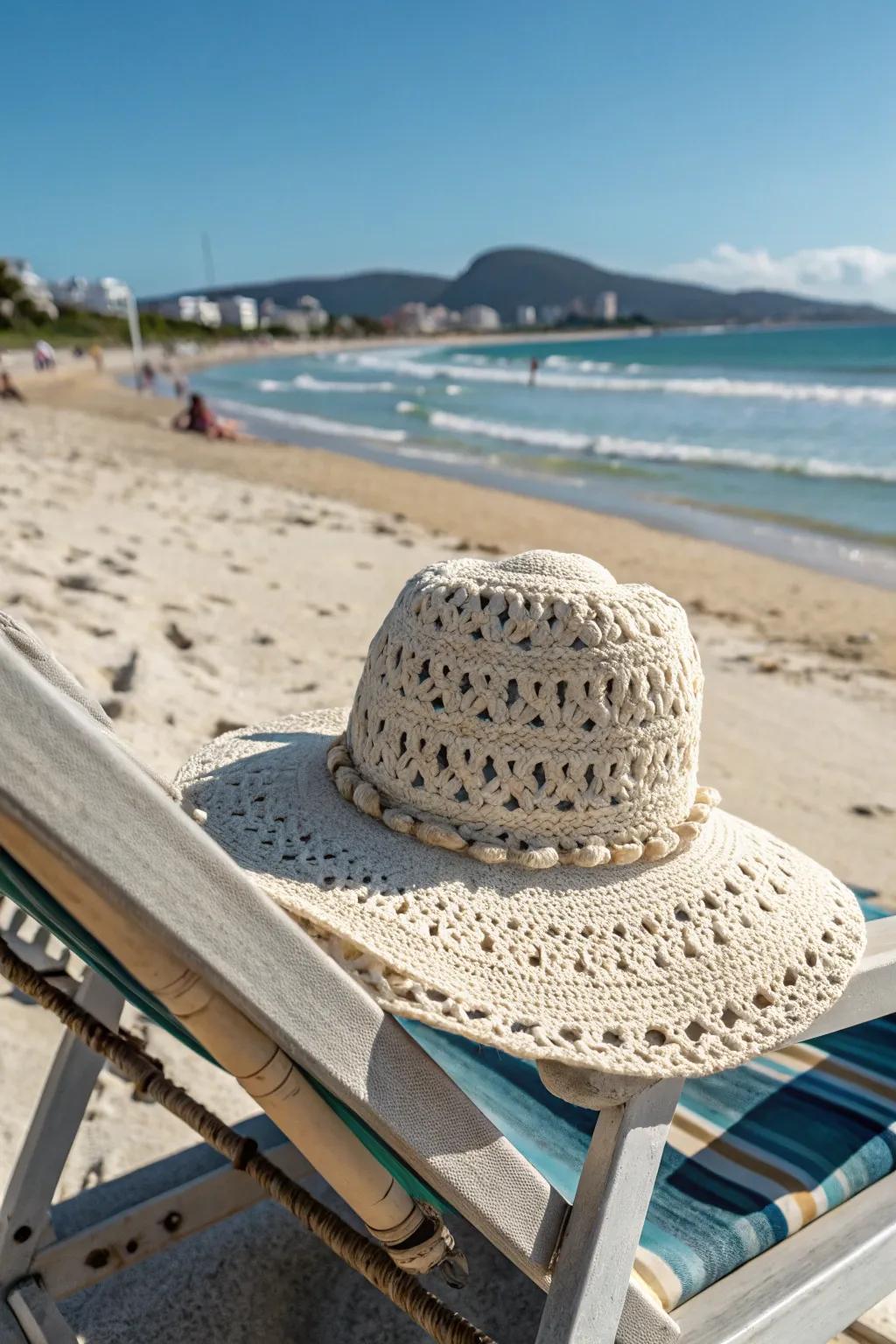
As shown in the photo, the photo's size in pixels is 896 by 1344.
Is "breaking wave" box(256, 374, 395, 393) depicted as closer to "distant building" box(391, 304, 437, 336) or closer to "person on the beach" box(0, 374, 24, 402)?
"person on the beach" box(0, 374, 24, 402)

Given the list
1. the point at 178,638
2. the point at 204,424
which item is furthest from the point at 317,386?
the point at 178,638

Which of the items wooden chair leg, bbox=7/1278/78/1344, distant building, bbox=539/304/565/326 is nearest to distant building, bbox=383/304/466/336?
distant building, bbox=539/304/565/326

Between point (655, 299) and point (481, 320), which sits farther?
point (655, 299)

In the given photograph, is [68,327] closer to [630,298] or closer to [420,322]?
[420,322]

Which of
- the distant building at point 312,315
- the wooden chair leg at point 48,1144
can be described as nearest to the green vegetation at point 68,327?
the distant building at point 312,315

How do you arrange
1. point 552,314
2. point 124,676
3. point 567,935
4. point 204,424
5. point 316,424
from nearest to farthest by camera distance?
1. point 567,935
2. point 124,676
3. point 204,424
4. point 316,424
5. point 552,314

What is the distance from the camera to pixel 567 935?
113 cm

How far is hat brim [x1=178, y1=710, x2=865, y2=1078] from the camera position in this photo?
1027 mm

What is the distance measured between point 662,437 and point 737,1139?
56.3 feet

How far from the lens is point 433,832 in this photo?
116 cm

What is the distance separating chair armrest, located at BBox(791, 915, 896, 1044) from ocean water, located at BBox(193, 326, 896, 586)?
Result: 735 centimetres

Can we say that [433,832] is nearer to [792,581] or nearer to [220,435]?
[792,581]

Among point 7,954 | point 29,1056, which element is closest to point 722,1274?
point 7,954

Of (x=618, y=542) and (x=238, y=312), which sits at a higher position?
(x=238, y=312)
